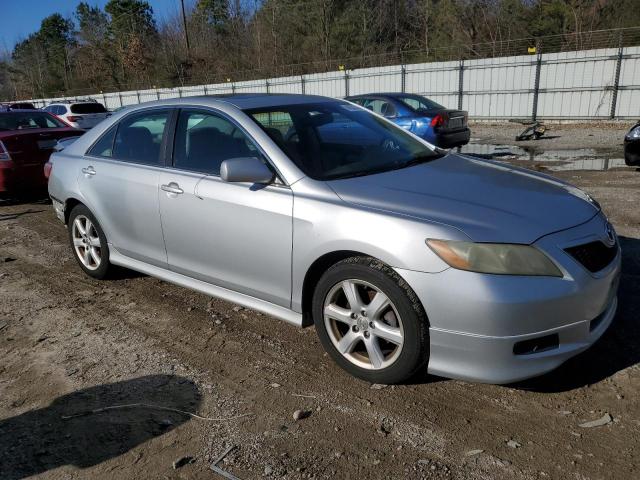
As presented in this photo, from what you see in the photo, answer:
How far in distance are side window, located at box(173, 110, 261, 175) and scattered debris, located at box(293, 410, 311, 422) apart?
163cm

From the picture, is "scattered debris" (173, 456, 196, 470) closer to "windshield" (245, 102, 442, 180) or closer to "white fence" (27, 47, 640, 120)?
"windshield" (245, 102, 442, 180)

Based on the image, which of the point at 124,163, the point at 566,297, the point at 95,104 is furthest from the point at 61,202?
the point at 95,104

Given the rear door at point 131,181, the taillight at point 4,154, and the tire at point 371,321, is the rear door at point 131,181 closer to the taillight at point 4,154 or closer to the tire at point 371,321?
the tire at point 371,321

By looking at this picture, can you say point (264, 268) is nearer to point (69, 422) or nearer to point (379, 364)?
point (379, 364)

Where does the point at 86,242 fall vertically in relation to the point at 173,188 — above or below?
below

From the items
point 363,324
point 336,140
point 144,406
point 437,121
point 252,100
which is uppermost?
point 252,100

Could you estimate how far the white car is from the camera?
20125mm

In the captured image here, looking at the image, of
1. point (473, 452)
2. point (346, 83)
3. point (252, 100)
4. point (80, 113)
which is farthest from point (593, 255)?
point (346, 83)

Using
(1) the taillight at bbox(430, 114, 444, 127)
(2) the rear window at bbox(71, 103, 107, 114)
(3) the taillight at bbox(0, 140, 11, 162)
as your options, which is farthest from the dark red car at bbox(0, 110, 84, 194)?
(2) the rear window at bbox(71, 103, 107, 114)

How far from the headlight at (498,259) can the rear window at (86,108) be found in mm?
21430

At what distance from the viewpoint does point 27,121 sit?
30.1 feet

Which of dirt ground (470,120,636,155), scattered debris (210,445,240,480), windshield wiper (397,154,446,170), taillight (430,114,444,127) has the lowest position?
dirt ground (470,120,636,155)

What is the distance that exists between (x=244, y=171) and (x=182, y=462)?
163cm

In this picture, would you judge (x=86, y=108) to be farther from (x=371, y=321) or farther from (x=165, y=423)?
(x=371, y=321)
